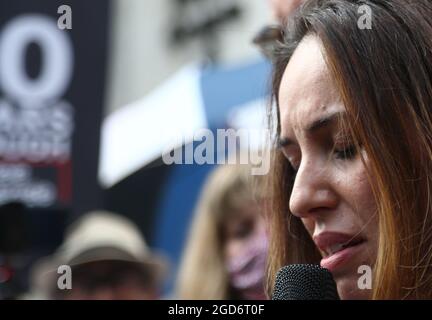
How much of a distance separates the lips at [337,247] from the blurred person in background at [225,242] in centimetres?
155

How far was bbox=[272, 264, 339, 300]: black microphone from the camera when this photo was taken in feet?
5.03

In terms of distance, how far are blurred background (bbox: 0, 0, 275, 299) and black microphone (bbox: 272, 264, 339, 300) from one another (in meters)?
2.66

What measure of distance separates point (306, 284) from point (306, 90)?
0.33 meters

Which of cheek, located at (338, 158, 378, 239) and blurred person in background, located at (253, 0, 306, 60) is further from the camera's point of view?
blurred person in background, located at (253, 0, 306, 60)

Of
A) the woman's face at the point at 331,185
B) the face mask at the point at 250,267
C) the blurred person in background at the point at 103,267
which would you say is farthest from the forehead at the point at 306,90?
the blurred person in background at the point at 103,267

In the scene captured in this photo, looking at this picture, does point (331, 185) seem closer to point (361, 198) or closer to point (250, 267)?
point (361, 198)

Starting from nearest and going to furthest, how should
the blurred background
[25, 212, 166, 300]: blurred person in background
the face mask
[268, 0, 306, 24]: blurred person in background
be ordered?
[268, 0, 306, 24]: blurred person in background
the face mask
[25, 212, 166, 300]: blurred person in background
the blurred background

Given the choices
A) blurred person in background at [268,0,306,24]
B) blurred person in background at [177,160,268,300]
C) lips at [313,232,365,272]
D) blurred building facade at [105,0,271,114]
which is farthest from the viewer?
blurred building facade at [105,0,271,114]

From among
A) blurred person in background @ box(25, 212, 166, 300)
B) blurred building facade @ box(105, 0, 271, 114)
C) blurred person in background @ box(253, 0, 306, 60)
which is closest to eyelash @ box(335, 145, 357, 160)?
blurred person in background @ box(253, 0, 306, 60)

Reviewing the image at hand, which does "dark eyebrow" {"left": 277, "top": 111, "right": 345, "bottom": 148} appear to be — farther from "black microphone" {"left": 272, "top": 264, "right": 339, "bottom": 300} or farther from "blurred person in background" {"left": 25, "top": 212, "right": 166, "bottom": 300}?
"blurred person in background" {"left": 25, "top": 212, "right": 166, "bottom": 300}

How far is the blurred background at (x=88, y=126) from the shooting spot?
4773 millimetres

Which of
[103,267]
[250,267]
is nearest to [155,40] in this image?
[103,267]
